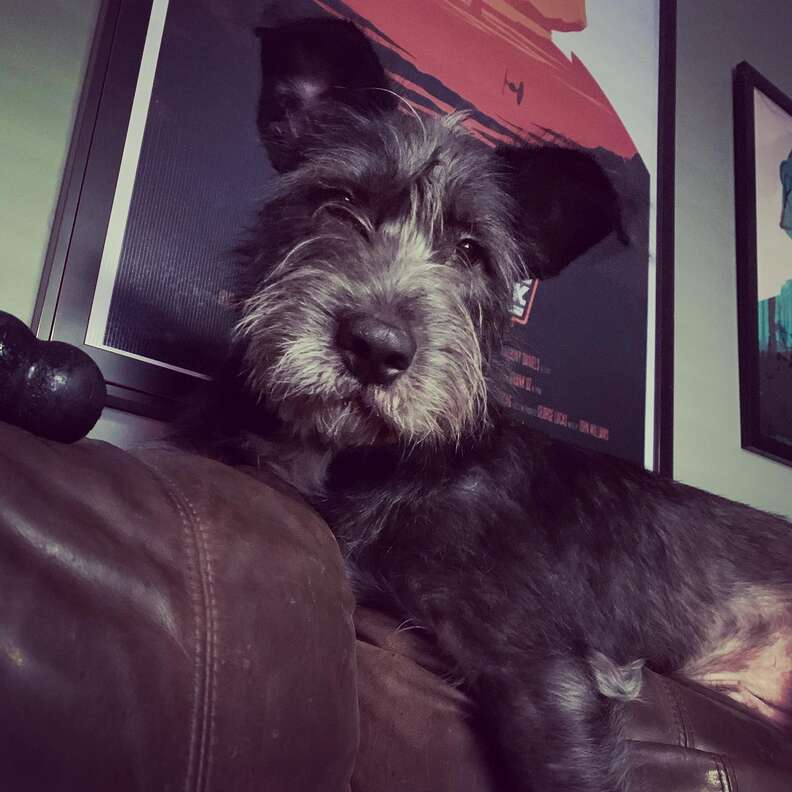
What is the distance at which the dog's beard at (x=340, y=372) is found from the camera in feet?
4.07

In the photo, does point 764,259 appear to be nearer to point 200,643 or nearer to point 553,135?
point 553,135

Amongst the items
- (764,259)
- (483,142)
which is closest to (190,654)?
(483,142)

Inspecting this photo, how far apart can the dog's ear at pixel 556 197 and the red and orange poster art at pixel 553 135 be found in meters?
0.40

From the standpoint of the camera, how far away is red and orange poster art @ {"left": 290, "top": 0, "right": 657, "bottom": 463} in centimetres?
233

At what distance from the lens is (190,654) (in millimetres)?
778

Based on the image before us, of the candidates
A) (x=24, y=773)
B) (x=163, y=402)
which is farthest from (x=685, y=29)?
(x=24, y=773)

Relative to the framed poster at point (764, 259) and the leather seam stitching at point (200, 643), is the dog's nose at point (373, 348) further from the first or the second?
the framed poster at point (764, 259)

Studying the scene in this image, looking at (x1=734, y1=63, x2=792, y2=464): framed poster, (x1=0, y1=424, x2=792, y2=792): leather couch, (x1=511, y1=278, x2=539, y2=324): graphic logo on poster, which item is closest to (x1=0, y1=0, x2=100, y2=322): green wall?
(x1=0, y1=424, x2=792, y2=792): leather couch

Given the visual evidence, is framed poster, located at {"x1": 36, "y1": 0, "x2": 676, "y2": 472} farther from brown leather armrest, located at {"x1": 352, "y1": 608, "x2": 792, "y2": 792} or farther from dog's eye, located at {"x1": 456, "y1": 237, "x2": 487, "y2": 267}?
brown leather armrest, located at {"x1": 352, "y1": 608, "x2": 792, "y2": 792}

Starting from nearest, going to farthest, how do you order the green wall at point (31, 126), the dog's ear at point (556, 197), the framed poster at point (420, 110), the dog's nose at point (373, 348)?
→ the dog's nose at point (373, 348) < the green wall at point (31, 126) < the framed poster at point (420, 110) < the dog's ear at point (556, 197)

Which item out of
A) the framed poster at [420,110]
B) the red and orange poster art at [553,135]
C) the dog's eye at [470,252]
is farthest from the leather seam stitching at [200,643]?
the red and orange poster art at [553,135]

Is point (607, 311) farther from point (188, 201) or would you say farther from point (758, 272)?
point (188, 201)

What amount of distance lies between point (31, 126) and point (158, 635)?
51.7 inches

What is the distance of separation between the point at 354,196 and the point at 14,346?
964mm
